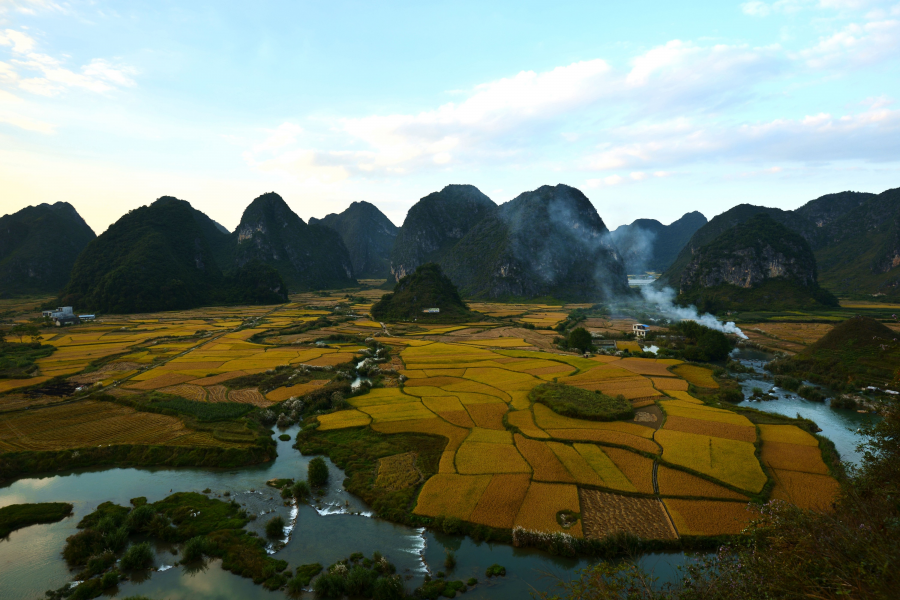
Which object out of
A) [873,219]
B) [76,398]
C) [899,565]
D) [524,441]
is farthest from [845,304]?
[76,398]

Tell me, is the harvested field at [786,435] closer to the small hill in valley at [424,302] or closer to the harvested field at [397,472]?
the harvested field at [397,472]

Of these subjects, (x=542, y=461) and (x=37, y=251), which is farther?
(x=37, y=251)

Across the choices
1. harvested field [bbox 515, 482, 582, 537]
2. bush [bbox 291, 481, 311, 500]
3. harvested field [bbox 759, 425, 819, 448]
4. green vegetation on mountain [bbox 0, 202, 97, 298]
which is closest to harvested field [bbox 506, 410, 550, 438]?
harvested field [bbox 515, 482, 582, 537]

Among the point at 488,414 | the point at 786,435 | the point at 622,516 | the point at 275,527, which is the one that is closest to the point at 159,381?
the point at 275,527

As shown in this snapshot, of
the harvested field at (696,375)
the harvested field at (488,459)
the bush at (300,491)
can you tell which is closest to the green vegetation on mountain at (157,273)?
the bush at (300,491)

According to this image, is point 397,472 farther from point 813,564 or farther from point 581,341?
point 581,341

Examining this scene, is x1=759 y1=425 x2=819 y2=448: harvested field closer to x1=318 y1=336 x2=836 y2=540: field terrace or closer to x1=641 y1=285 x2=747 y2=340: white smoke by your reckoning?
x1=318 y1=336 x2=836 y2=540: field terrace
